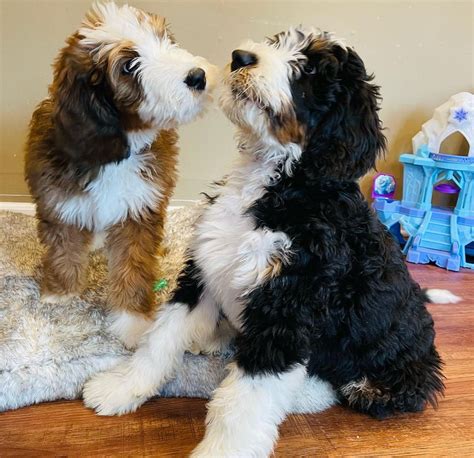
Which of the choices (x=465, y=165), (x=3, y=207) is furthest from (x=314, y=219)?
(x=3, y=207)

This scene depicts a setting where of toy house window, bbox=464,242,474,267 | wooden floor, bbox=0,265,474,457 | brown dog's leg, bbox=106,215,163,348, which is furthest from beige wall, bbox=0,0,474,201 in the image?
wooden floor, bbox=0,265,474,457

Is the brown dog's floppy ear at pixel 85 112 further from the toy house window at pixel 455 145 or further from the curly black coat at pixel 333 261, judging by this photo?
the toy house window at pixel 455 145

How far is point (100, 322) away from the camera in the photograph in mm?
1807

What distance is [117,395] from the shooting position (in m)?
1.47

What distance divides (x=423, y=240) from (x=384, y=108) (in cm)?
86

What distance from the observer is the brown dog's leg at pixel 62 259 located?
179 centimetres

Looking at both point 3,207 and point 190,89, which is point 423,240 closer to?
point 190,89

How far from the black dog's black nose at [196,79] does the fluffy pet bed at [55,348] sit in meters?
0.38

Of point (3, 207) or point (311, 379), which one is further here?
point (3, 207)

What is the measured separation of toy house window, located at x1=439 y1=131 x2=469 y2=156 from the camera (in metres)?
3.06

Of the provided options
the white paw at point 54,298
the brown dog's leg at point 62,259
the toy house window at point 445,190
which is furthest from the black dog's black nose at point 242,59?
the toy house window at point 445,190

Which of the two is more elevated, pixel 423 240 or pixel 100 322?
pixel 423 240

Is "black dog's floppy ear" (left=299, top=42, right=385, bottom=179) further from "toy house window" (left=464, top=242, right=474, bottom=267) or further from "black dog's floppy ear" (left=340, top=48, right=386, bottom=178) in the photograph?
"toy house window" (left=464, top=242, right=474, bottom=267)

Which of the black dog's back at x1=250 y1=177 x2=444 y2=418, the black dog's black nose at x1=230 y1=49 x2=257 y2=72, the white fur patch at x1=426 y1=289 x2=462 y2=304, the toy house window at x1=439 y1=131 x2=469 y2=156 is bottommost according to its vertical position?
the white fur patch at x1=426 y1=289 x2=462 y2=304
